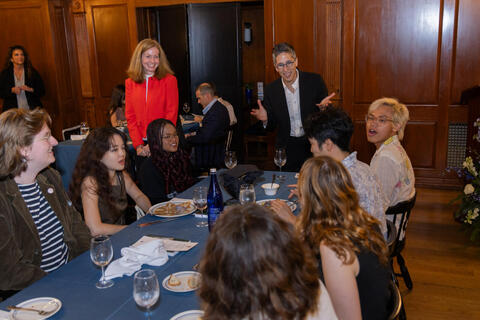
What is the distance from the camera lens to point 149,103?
4.04m

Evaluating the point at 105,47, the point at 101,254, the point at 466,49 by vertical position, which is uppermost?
the point at 105,47

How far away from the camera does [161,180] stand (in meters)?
3.30

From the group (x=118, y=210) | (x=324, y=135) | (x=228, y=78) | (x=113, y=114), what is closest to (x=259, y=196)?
(x=324, y=135)

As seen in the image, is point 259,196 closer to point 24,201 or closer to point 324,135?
point 324,135

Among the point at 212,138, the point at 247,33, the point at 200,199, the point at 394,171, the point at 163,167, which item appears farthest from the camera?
the point at 247,33

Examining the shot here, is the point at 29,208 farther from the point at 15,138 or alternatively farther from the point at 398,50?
the point at 398,50

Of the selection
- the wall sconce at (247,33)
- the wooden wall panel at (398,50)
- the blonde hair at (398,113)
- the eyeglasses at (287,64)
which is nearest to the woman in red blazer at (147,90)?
the eyeglasses at (287,64)

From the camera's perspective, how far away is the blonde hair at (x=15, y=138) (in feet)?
6.84

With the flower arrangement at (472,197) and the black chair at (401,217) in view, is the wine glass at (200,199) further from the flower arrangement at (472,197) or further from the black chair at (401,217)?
the flower arrangement at (472,197)

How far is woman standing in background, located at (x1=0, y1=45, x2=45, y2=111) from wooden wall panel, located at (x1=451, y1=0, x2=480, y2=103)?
230 inches

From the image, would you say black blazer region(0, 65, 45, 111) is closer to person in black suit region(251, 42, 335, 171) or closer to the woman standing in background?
the woman standing in background

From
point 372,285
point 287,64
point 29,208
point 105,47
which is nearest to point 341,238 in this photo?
point 372,285

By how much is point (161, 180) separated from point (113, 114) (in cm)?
279

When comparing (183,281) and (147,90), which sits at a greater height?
(147,90)
